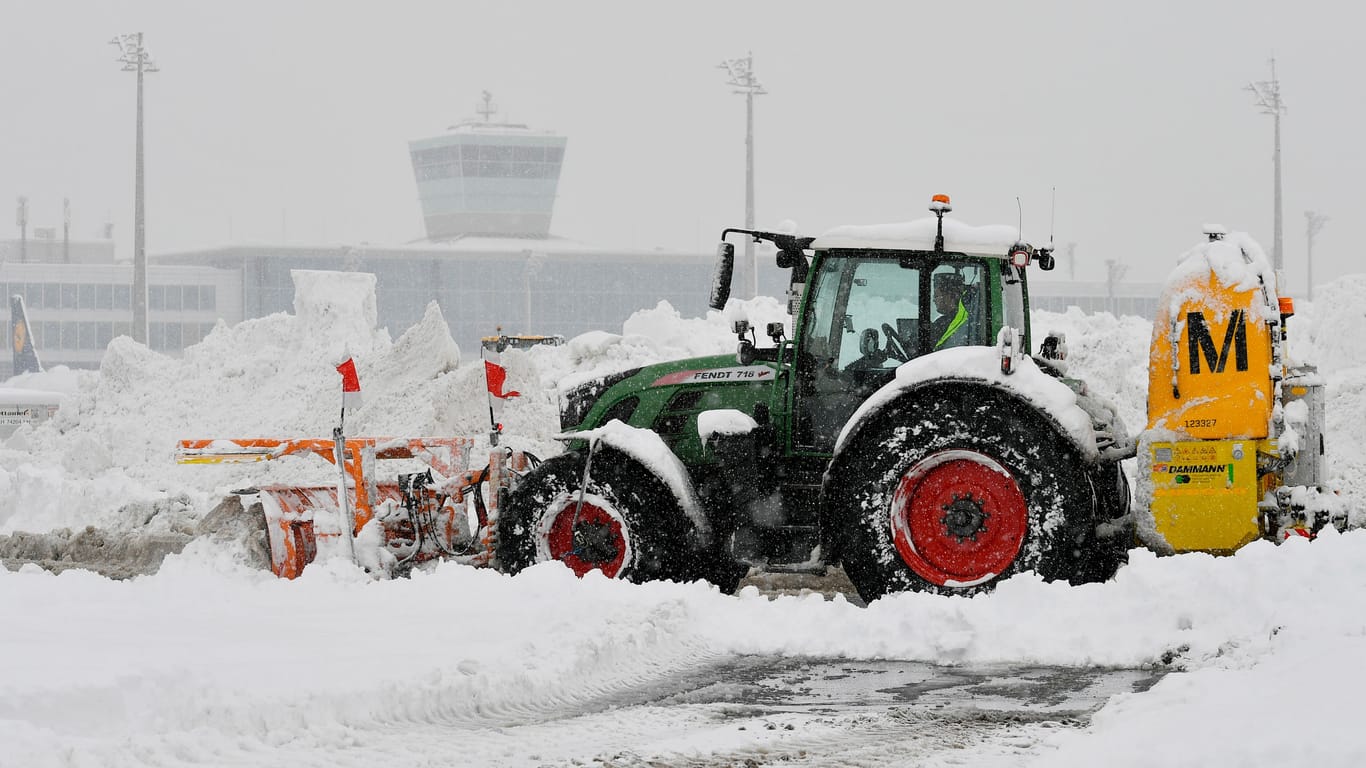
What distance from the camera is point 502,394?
32.9 feet

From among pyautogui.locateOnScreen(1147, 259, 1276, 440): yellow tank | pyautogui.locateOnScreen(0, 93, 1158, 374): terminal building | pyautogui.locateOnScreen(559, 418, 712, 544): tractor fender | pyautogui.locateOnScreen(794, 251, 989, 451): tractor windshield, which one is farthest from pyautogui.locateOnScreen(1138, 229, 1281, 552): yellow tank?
pyautogui.locateOnScreen(0, 93, 1158, 374): terminal building

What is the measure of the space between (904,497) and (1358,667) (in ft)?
10.0

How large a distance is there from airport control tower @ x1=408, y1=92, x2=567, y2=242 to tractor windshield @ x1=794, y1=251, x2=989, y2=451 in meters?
96.8

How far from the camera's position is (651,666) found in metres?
7.29

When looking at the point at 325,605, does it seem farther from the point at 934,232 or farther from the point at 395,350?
the point at 395,350

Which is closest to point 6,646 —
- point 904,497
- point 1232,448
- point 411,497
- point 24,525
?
point 411,497

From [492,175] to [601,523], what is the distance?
9821cm

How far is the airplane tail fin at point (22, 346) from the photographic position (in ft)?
195

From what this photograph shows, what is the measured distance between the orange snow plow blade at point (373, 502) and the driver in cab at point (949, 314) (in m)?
2.83

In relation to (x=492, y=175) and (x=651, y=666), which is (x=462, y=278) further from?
Answer: (x=651, y=666)

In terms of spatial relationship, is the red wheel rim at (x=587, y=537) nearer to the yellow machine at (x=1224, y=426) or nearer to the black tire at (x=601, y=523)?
the black tire at (x=601, y=523)

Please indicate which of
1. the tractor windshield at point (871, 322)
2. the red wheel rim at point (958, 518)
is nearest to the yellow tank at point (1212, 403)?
the red wheel rim at point (958, 518)

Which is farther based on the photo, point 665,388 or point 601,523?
point 665,388

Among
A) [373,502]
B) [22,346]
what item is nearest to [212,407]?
[373,502]
